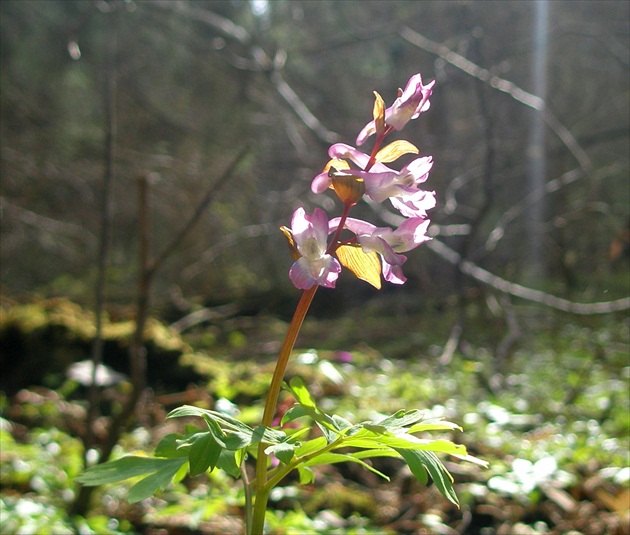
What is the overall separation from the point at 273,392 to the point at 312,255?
0.21 m

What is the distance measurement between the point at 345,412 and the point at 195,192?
5.13 m

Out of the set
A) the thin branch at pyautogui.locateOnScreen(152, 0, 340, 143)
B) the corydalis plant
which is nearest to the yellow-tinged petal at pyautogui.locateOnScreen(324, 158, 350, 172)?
the corydalis plant

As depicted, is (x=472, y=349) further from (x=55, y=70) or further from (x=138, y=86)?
(x=55, y=70)

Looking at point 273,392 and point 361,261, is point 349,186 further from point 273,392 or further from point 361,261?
point 273,392

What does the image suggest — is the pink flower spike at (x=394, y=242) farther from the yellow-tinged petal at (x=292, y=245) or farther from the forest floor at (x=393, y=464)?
the forest floor at (x=393, y=464)

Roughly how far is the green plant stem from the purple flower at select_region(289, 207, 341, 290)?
2 centimetres

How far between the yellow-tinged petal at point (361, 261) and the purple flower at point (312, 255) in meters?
0.05

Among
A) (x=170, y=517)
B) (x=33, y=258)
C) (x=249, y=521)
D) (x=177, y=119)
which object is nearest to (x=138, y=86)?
(x=177, y=119)

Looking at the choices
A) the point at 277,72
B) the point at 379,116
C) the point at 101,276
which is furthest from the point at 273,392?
the point at 277,72

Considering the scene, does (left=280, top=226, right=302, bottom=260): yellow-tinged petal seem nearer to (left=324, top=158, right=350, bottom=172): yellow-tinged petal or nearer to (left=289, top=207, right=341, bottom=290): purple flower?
(left=289, top=207, right=341, bottom=290): purple flower

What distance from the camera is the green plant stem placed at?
0.88 meters

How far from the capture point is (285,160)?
8203 millimetres

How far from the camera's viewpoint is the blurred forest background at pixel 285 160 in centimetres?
618

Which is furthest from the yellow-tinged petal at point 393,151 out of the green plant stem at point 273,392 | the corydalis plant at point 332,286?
the green plant stem at point 273,392
